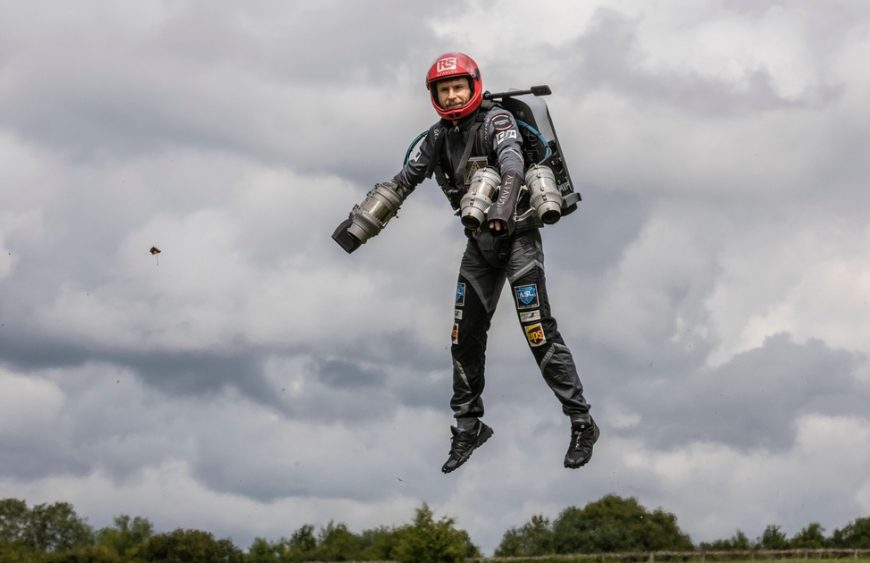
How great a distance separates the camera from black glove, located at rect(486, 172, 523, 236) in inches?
568

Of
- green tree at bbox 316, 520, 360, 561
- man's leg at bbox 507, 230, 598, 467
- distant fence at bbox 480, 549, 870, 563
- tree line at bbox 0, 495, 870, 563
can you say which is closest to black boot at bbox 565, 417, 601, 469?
man's leg at bbox 507, 230, 598, 467

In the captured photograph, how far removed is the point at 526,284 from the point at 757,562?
32.0m

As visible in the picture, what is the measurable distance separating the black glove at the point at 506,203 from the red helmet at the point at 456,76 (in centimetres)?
102

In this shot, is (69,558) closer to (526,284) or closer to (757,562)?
(757,562)

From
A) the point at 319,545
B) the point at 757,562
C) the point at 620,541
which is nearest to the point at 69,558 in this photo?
the point at 319,545

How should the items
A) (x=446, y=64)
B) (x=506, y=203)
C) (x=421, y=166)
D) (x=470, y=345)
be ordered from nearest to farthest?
(x=506, y=203) → (x=446, y=64) → (x=470, y=345) → (x=421, y=166)

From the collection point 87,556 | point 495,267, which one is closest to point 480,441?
point 495,267

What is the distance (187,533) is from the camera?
86250 millimetres

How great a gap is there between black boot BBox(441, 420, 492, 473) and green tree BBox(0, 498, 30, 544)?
82610 mm

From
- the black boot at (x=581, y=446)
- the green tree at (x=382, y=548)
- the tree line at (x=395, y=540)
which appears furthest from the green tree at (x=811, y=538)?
the black boot at (x=581, y=446)

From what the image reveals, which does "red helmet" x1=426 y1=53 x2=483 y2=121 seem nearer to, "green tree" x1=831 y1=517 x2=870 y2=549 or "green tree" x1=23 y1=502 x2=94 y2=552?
"green tree" x1=831 y1=517 x2=870 y2=549

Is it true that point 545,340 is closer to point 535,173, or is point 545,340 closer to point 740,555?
point 535,173

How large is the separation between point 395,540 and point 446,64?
2806 inches

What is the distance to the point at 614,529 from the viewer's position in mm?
80688
